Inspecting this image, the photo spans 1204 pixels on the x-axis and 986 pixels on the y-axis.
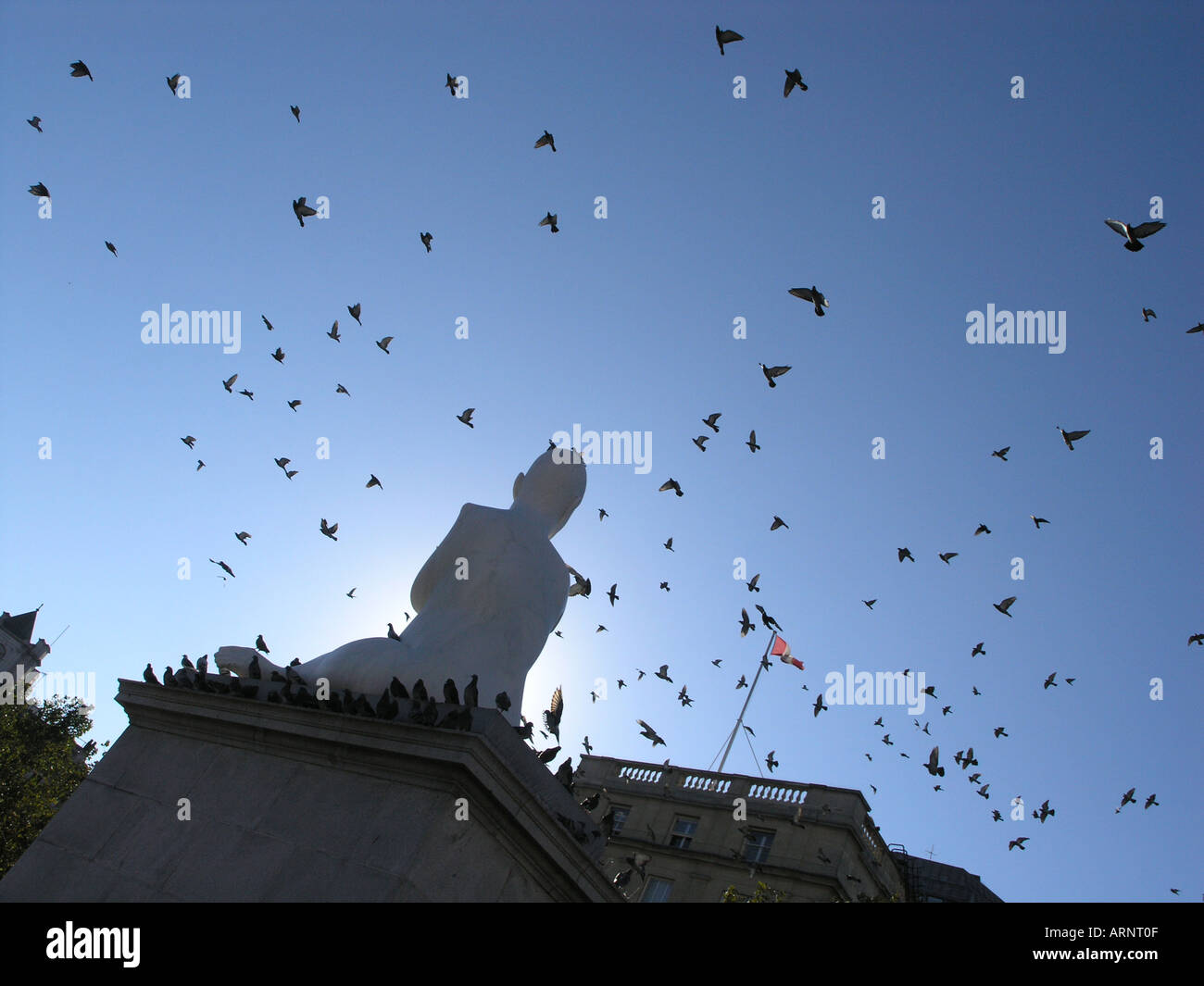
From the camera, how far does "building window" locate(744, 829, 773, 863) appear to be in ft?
93.3

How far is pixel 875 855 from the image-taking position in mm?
30812

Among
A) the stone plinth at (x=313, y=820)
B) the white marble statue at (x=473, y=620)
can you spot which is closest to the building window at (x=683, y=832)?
the white marble statue at (x=473, y=620)

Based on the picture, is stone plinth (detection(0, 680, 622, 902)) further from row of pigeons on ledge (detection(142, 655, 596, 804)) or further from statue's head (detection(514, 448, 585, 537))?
statue's head (detection(514, 448, 585, 537))

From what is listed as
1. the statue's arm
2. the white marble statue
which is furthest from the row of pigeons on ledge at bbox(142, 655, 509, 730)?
the statue's arm

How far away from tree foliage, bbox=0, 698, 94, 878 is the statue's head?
782 inches

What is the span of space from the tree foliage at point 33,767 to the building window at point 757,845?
20091mm

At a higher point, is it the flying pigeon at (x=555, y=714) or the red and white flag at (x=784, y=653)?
the red and white flag at (x=784, y=653)

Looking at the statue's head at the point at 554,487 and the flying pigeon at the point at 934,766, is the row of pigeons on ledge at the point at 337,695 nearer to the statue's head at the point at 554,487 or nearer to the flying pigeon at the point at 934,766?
the statue's head at the point at 554,487

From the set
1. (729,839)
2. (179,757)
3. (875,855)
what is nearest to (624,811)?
(729,839)

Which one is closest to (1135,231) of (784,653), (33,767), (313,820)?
(313,820)

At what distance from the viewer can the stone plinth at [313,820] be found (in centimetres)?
503
